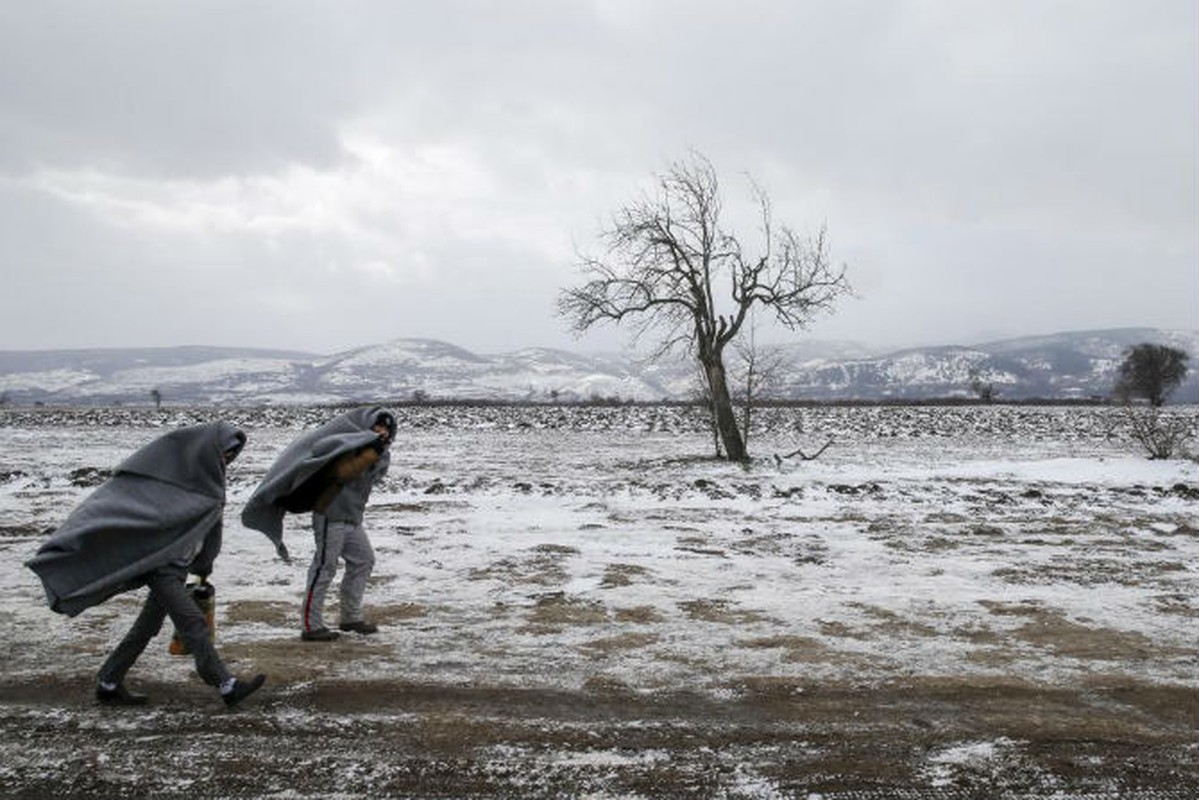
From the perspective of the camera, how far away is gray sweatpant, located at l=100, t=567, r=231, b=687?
477 cm

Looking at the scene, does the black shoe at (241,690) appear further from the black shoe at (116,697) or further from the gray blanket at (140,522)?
the gray blanket at (140,522)

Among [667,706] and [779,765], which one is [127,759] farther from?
[779,765]

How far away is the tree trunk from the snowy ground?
619cm

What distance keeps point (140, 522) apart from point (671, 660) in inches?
139

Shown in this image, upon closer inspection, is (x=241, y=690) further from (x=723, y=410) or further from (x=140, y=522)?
(x=723, y=410)

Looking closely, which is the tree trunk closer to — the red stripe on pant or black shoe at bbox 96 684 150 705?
the red stripe on pant

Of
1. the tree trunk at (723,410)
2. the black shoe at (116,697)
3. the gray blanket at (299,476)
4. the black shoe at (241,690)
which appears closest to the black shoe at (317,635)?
the gray blanket at (299,476)

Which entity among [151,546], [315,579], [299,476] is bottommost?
[315,579]

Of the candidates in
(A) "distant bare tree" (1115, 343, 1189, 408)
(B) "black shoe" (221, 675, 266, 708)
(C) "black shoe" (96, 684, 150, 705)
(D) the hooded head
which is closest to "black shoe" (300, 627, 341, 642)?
(B) "black shoe" (221, 675, 266, 708)

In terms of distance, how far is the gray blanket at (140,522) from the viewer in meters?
4.61

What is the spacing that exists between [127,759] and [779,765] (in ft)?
10.8

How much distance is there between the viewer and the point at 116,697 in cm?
480

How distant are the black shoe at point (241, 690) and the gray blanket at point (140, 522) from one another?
81 cm

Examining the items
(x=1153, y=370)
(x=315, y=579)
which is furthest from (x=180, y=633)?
(x=1153, y=370)
